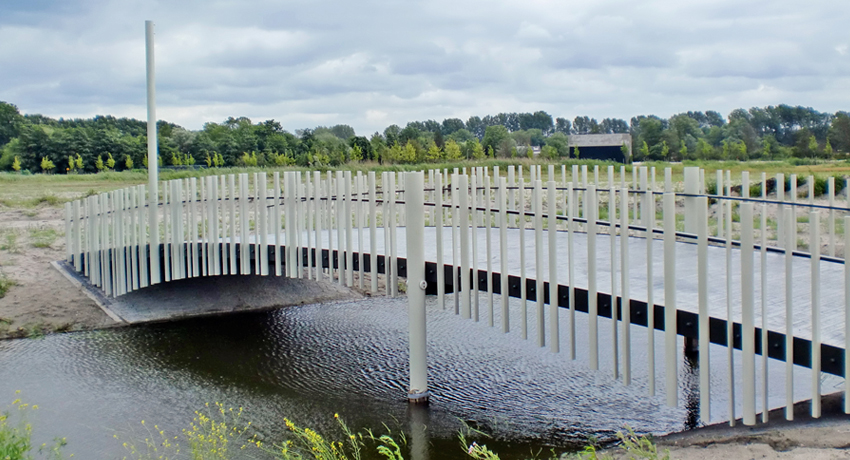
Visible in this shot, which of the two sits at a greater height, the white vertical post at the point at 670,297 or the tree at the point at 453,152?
the tree at the point at 453,152

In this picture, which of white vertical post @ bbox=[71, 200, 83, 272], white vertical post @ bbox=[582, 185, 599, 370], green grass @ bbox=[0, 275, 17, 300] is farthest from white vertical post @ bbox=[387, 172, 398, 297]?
green grass @ bbox=[0, 275, 17, 300]

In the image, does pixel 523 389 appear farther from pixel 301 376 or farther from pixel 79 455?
pixel 79 455

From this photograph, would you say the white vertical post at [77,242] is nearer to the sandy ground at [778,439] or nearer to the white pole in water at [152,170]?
the white pole in water at [152,170]

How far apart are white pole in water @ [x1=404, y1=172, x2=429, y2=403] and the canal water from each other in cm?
25

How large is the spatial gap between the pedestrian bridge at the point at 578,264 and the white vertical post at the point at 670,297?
0.04 ft

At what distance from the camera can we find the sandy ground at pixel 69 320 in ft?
17.6

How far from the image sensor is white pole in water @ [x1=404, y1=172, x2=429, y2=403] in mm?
7789

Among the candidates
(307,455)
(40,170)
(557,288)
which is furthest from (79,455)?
(40,170)

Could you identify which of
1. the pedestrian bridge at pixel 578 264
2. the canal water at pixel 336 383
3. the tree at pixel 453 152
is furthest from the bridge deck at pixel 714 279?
the tree at pixel 453 152

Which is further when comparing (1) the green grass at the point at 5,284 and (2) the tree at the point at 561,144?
(2) the tree at the point at 561,144

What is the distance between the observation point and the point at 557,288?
6.77 meters

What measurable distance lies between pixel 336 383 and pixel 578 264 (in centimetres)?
313

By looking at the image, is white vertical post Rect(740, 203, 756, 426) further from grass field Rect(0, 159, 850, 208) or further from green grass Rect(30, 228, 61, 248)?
grass field Rect(0, 159, 850, 208)

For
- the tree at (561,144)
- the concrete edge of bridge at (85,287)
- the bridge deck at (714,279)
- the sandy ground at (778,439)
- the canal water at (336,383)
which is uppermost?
the tree at (561,144)
